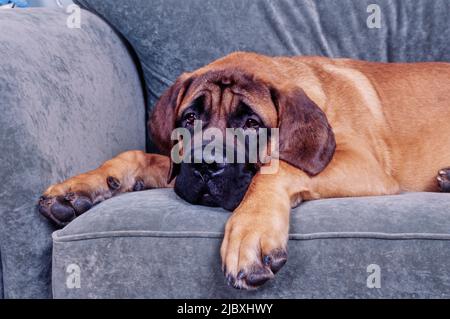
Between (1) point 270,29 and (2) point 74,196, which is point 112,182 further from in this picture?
(1) point 270,29

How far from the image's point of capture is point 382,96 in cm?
219

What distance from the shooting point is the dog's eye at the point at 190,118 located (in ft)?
5.97

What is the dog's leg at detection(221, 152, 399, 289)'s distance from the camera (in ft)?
3.89

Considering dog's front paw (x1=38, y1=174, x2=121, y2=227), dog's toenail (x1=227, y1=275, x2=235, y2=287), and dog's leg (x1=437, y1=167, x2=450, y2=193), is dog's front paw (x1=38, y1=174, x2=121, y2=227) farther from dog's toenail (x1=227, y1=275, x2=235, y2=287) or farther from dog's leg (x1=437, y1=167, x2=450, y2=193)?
dog's leg (x1=437, y1=167, x2=450, y2=193)

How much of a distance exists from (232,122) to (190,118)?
17 centimetres

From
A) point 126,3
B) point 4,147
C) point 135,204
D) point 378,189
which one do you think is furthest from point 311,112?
point 126,3

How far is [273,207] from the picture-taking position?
1315mm

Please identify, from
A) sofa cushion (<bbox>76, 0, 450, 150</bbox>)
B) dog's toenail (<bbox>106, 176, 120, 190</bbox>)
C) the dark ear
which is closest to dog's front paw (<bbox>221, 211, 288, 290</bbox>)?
the dark ear

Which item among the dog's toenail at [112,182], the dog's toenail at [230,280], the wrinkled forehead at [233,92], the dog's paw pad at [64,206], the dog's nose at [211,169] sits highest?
the wrinkled forehead at [233,92]

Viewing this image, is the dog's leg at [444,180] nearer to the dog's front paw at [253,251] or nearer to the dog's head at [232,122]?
the dog's head at [232,122]

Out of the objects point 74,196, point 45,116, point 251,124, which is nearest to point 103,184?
point 74,196

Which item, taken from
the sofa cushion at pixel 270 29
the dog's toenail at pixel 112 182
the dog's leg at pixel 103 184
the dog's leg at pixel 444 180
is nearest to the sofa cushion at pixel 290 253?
the dog's leg at pixel 103 184

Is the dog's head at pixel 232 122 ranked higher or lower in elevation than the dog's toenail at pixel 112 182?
higher

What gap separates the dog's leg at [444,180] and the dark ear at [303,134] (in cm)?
59
